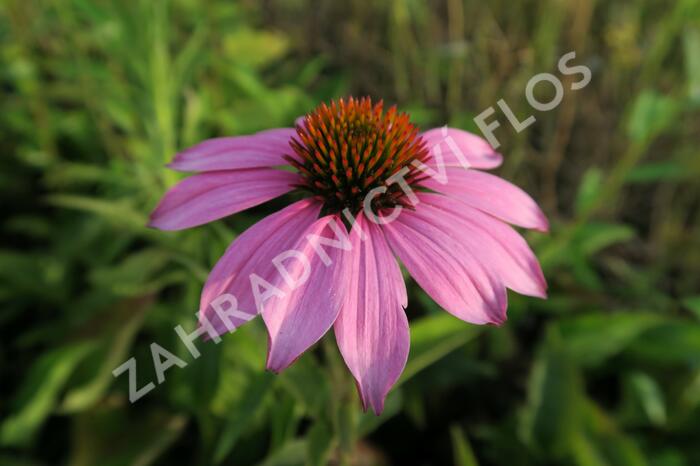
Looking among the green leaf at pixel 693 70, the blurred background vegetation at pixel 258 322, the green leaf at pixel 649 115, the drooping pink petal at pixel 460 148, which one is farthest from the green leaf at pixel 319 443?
the green leaf at pixel 693 70

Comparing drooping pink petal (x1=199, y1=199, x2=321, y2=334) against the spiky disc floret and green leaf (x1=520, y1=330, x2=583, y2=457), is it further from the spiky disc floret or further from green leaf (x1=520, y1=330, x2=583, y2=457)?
green leaf (x1=520, y1=330, x2=583, y2=457)

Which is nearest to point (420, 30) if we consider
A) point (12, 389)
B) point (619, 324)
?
point (619, 324)

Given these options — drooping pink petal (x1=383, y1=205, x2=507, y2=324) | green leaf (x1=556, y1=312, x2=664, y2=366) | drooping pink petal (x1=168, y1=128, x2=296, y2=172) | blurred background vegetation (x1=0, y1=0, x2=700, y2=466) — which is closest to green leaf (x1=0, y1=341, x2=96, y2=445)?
blurred background vegetation (x1=0, y1=0, x2=700, y2=466)

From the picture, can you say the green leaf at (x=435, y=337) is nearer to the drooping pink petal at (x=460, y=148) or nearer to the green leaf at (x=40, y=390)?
the drooping pink petal at (x=460, y=148)

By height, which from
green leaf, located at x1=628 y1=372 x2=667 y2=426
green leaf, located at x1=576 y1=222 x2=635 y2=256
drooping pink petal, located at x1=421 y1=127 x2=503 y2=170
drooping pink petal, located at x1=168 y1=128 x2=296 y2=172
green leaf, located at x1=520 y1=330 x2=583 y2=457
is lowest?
green leaf, located at x1=628 y1=372 x2=667 y2=426

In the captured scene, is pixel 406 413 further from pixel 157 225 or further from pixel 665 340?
pixel 157 225

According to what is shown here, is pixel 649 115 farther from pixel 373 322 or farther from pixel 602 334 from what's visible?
pixel 373 322

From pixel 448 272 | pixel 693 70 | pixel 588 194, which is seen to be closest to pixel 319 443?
pixel 448 272
